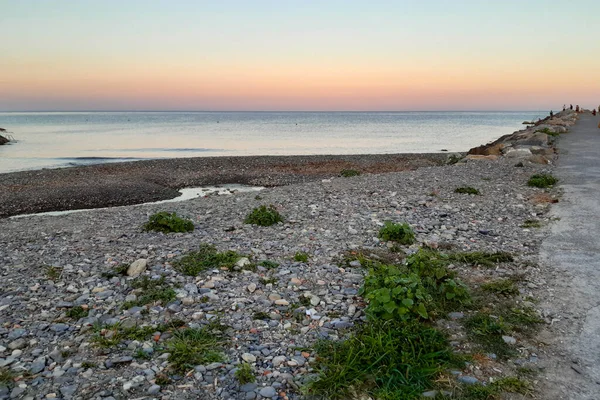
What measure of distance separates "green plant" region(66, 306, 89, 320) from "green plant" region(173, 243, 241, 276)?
1.70m

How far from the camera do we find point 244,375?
14.8 ft

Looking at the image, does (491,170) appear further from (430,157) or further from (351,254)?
(430,157)

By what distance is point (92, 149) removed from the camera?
46.5 meters

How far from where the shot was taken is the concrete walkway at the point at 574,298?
4.41 m

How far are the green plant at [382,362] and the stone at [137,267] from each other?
3667 mm

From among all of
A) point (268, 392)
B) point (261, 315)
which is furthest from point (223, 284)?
point (268, 392)

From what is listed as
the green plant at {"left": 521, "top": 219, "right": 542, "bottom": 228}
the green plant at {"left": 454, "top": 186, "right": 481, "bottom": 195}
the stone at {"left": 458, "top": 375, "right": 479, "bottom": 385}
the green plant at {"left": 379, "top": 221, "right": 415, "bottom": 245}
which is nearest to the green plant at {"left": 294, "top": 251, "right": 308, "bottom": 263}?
the green plant at {"left": 379, "top": 221, "right": 415, "bottom": 245}

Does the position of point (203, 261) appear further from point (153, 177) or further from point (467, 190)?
point (153, 177)

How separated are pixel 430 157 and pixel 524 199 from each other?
24.1 metres

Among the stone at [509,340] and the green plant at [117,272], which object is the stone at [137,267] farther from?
the stone at [509,340]

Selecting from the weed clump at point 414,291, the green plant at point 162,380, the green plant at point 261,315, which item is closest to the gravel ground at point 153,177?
the green plant at point 261,315

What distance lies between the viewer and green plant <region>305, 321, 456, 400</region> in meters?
4.27

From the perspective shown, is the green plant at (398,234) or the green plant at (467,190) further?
the green plant at (467,190)

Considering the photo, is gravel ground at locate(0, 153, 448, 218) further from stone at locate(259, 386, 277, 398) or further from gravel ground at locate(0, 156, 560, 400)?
stone at locate(259, 386, 277, 398)
